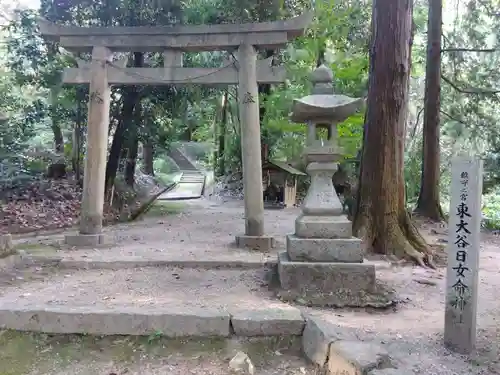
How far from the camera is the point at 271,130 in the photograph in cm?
1606

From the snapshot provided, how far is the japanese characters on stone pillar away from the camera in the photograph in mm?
3344

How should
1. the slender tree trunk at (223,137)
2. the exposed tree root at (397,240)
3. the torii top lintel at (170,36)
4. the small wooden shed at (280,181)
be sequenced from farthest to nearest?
the slender tree trunk at (223,137), the small wooden shed at (280,181), the torii top lintel at (170,36), the exposed tree root at (397,240)

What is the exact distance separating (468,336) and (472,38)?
11710mm

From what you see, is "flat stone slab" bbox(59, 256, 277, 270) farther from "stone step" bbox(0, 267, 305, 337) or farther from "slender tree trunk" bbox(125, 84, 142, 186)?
"slender tree trunk" bbox(125, 84, 142, 186)

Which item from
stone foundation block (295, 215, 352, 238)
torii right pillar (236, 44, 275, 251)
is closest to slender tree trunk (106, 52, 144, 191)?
torii right pillar (236, 44, 275, 251)

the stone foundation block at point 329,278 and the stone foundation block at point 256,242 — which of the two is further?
the stone foundation block at point 256,242

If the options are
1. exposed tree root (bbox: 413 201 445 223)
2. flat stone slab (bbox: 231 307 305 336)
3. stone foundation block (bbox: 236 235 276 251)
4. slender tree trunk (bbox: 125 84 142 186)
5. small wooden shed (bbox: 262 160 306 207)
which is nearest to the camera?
flat stone slab (bbox: 231 307 305 336)

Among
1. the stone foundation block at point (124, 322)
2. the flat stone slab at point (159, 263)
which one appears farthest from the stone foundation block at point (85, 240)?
the stone foundation block at point (124, 322)

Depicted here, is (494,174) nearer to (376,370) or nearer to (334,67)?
(334,67)

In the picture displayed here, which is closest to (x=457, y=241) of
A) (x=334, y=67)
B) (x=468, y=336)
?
(x=468, y=336)

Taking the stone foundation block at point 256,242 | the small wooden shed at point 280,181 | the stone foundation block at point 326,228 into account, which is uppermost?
the small wooden shed at point 280,181

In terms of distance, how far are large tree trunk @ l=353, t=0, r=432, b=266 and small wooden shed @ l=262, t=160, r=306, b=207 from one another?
8.39 meters

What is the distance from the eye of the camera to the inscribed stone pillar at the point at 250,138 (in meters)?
7.31

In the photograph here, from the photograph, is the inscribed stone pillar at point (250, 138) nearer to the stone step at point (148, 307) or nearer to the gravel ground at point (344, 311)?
the gravel ground at point (344, 311)
